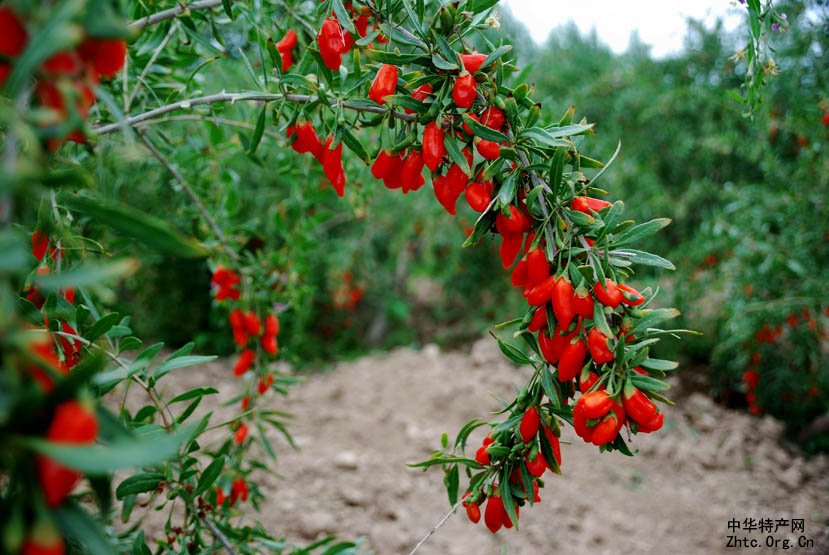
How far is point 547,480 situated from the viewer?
99.3 inches

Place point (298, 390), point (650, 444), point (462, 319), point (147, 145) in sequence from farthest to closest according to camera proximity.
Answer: point (462, 319) → point (298, 390) → point (650, 444) → point (147, 145)

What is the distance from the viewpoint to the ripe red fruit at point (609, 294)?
0.85m

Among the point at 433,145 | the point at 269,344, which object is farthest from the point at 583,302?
the point at 269,344

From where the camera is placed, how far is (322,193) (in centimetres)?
175


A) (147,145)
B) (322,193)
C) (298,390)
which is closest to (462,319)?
(298,390)

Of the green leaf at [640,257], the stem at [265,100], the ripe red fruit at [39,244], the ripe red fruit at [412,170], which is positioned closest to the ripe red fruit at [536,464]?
the green leaf at [640,257]

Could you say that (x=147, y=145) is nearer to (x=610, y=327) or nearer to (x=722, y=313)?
(x=610, y=327)

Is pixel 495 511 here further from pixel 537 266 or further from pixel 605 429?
pixel 537 266

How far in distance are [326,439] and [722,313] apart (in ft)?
7.08

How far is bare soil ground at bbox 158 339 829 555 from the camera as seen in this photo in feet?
6.98

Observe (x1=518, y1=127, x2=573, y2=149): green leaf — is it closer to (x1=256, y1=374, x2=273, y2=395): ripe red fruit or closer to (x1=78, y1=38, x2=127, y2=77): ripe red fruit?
(x1=78, y1=38, x2=127, y2=77): ripe red fruit

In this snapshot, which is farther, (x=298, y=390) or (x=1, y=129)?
(x=298, y=390)

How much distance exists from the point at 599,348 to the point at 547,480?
6.20ft

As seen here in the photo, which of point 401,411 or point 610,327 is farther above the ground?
point 610,327
